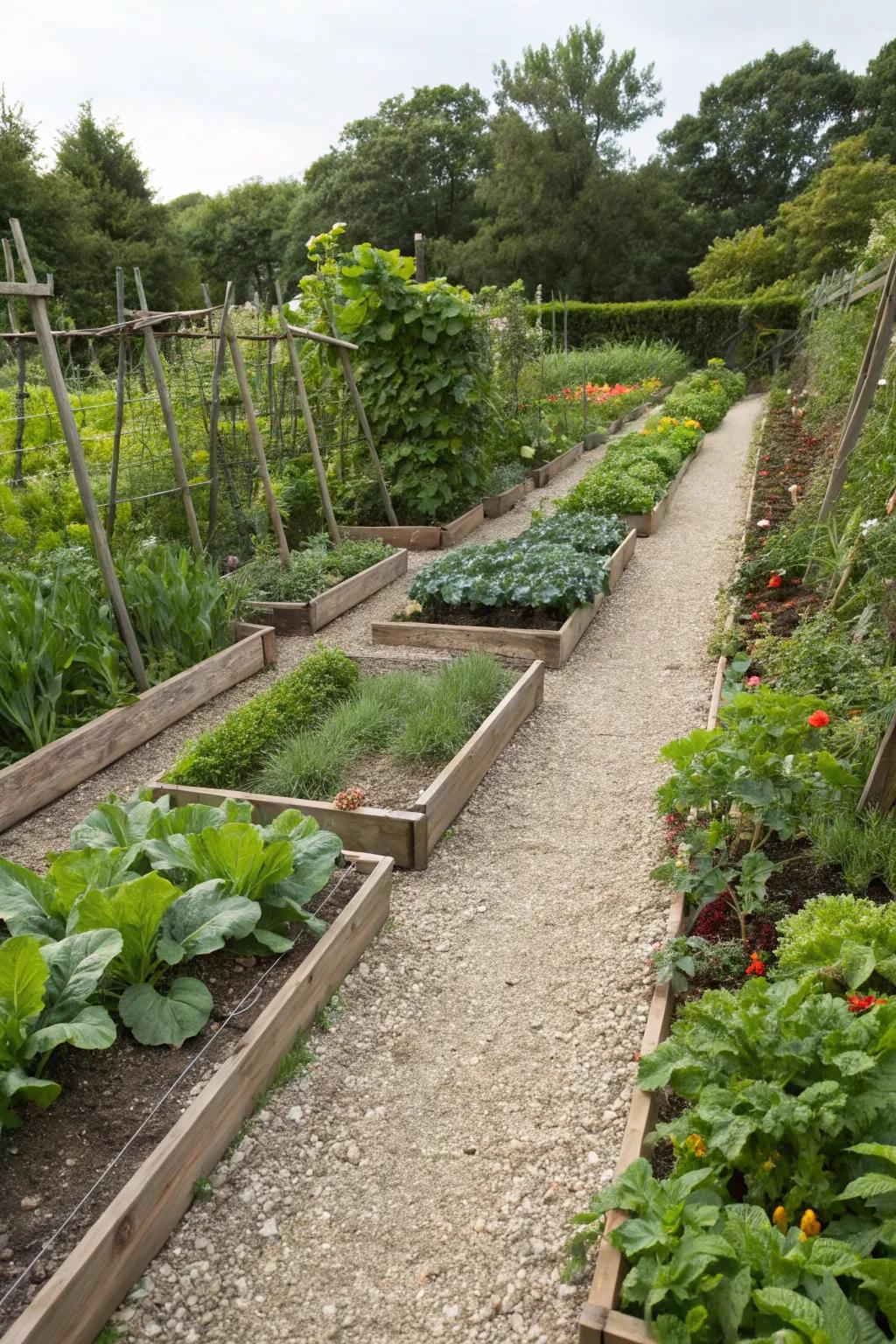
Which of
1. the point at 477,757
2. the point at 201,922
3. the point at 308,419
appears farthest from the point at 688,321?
the point at 201,922

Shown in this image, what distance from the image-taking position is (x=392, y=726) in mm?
4508

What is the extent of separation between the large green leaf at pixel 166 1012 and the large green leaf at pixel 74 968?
0.43 feet

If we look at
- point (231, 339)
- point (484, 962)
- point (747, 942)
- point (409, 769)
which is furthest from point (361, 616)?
point (747, 942)

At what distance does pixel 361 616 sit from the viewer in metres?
6.88

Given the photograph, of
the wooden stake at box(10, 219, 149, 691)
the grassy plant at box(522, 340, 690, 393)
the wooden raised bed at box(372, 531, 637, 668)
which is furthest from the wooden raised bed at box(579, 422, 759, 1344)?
the grassy plant at box(522, 340, 690, 393)

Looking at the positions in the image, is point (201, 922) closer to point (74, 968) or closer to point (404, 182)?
point (74, 968)

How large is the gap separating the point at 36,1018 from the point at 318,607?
449cm

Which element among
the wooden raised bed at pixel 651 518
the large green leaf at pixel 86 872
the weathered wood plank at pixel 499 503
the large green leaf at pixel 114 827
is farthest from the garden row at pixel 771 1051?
the weathered wood plank at pixel 499 503

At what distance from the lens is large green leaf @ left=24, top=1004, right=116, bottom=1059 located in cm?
215

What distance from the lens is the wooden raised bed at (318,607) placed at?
650cm

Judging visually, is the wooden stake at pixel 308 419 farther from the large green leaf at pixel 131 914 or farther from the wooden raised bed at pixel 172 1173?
the large green leaf at pixel 131 914

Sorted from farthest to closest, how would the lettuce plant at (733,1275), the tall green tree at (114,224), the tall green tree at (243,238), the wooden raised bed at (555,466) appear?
1. the tall green tree at (243,238)
2. the tall green tree at (114,224)
3. the wooden raised bed at (555,466)
4. the lettuce plant at (733,1275)

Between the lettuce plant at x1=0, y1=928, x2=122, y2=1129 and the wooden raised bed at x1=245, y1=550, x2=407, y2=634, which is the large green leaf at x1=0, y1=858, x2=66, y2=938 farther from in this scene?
the wooden raised bed at x1=245, y1=550, x2=407, y2=634

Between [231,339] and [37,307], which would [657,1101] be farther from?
[231,339]
